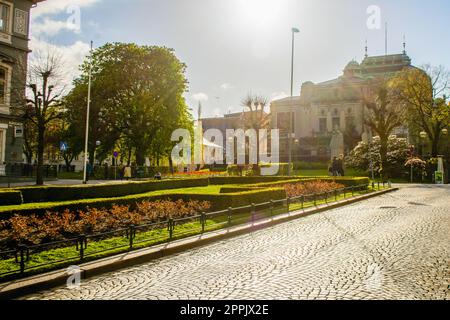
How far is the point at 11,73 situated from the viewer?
96.6 ft

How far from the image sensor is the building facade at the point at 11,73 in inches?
1138

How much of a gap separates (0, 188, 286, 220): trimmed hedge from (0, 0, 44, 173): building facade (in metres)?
18.2

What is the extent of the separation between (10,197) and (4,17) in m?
19.7

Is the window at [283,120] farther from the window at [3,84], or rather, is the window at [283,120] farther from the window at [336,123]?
the window at [3,84]

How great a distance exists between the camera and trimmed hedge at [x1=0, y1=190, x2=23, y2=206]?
14.5 metres

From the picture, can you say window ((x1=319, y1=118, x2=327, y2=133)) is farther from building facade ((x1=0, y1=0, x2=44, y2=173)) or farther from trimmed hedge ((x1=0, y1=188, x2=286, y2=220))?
trimmed hedge ((x1=0, y1=188, x2=286, y2=220))

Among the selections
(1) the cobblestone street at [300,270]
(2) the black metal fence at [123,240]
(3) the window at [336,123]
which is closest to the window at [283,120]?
(3) the window at [336,123]

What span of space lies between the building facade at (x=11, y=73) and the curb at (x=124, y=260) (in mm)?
22286

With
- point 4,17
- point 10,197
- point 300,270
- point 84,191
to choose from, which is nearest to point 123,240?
point 300,270

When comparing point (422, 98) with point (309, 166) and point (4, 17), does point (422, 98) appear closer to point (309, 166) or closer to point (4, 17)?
point (309, 166)

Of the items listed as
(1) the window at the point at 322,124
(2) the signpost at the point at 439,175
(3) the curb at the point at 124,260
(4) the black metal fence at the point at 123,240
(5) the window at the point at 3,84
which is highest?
(1) the window at the point at 322,124
